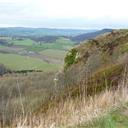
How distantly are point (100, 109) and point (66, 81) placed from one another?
31.6 feet

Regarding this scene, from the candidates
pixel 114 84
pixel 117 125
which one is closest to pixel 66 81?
pixel 114 84

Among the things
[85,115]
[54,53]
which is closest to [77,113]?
[85,115]

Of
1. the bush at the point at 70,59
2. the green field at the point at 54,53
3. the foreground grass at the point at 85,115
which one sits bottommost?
the green field at the point at 54,53

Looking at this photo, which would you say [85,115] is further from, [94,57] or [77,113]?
[94,57]

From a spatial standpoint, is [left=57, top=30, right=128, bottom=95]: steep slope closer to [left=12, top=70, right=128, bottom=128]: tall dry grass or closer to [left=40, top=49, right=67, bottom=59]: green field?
[left=12, top=70, right=128, bottom=128]: tall dry grass

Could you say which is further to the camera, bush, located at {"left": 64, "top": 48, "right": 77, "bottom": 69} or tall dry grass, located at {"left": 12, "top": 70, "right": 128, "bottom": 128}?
bush, located at {"left": 64, "top": 48, "right": 77, "bottom": 69}

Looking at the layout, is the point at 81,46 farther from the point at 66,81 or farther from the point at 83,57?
the point at 66,81

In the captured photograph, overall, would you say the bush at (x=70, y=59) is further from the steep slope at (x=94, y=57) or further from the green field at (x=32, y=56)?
the green field at (x=32, y=56)

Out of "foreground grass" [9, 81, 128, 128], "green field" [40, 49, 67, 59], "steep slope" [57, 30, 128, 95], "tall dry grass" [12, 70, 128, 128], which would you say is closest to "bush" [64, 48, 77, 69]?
"steep slope" [57, 30, 128, 95]

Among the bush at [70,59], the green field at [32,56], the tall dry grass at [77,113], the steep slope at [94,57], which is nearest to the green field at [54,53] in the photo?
the green field at [32,56]

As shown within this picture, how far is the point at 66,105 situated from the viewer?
934cm

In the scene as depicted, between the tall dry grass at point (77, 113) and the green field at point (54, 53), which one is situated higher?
the tall dry grass at point (77, 113)

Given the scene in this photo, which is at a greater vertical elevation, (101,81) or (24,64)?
(101,81)

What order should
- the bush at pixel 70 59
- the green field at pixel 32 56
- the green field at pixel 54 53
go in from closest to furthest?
the bush at pixel 70 59 → the green field at pixel 32 56 → the green field at pixel 54 53
